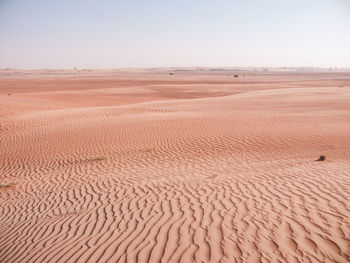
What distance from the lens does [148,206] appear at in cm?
591

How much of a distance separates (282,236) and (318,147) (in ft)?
22.3

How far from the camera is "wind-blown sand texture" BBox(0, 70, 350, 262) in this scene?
423cm

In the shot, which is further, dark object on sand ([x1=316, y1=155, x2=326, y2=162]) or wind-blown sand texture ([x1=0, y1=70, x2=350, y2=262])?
dark object on sand ([x1=316, y1=155, x2=326, y2=162])

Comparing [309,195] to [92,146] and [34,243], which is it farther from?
[92,146]

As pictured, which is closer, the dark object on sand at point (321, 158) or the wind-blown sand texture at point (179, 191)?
the wind-blown sand texture at point (179, 191)

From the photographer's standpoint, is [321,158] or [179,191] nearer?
[179,191]

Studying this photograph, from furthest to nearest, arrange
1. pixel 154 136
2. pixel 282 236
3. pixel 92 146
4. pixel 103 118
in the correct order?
1. pixel 103 118
2. pixel 154 136
3. pixel 92 146
4. pixel 282 236

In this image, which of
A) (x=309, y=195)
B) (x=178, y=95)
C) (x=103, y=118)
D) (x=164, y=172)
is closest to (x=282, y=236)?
(x=309, y=195)

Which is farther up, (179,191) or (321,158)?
(321,158)

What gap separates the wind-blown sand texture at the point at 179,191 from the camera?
423cm

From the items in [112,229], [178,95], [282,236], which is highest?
[282,236]

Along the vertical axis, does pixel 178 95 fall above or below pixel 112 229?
below

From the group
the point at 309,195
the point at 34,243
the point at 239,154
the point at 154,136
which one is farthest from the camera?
the point at 154,136

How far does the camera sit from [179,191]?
6.63 metres
